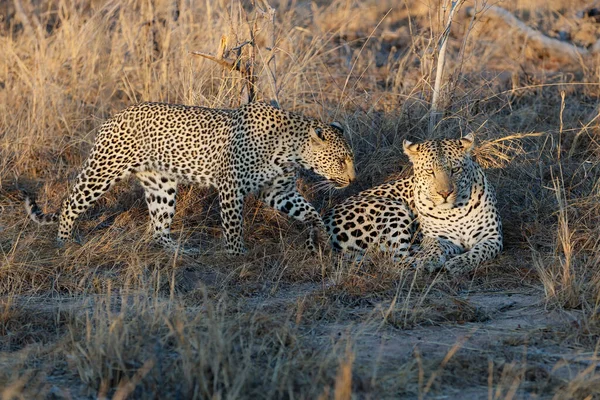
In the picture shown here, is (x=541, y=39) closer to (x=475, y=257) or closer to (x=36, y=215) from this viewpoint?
(x=475, y=257)

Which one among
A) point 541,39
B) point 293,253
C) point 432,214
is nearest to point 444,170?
point 432,214

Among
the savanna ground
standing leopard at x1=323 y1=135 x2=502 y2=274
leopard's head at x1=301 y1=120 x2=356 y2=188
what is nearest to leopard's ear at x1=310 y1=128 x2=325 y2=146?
leopard's head at x1=301 y1=120 x2=356 y2=188

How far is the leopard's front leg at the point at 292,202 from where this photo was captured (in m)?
8.10

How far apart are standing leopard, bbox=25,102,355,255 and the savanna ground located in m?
0.27

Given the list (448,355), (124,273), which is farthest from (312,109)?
(448,355)

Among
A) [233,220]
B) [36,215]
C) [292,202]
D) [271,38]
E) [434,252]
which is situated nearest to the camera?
[434,252]

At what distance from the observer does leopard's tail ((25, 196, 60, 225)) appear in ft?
27.8

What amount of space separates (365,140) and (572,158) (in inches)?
82.1

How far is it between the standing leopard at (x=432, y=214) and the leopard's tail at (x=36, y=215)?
2.43 meters

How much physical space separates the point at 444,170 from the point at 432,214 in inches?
24.2

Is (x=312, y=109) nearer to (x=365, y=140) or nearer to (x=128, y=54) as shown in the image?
(x=365, y=140)

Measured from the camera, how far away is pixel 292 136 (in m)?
8.14

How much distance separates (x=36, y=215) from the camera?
8.50 meters

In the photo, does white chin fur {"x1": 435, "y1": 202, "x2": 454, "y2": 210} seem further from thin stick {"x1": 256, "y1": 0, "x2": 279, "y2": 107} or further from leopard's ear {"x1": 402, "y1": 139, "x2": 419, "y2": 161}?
thin stick {"x1": 256, "y1": 0, "x2": 279, "y2": 107}
